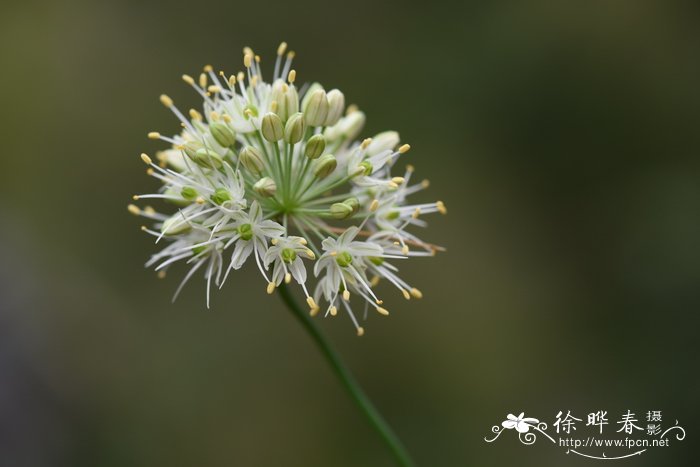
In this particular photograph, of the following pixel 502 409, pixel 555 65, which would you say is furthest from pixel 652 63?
pixel 502 409

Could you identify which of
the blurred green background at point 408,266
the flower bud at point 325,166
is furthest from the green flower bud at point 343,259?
the blurred green background at point 408,266

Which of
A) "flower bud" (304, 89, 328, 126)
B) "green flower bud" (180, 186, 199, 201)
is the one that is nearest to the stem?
"green flower bud" (180, 186, 199, 201)

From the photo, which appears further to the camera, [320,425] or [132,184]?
[132,184]

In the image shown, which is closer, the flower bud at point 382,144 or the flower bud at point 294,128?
the flower bud at point 294,128

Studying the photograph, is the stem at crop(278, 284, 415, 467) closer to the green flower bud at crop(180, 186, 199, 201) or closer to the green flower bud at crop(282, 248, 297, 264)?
the green flower bud at crop(282, 248, 297, 264)

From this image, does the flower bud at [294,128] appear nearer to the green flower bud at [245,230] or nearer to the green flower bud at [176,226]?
the green flower bud at [245,230]

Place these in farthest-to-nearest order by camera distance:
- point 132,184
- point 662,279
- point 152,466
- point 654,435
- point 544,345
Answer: point 132,184 → point 544,345 → point 152,466 → point 662,279 → point 654,435

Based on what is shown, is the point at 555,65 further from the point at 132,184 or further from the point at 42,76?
the point at 42,76

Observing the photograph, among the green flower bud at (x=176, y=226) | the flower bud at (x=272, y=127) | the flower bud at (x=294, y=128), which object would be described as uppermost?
the flower bud at (x=294, y=128)
